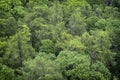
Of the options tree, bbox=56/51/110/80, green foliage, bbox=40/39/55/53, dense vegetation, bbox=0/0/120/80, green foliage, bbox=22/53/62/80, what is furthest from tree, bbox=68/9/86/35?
green foliage, bbox=22/53/62/80

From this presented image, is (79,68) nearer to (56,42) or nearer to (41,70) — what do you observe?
(41,70)

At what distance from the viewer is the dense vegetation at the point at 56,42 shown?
33219 mm

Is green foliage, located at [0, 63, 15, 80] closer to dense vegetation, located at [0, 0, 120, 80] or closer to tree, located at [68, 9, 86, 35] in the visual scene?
dense vegetation, located at [0, 0, 120, 80]

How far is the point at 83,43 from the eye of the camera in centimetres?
3809

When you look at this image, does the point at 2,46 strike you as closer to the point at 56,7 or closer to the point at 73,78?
the point at 73,78

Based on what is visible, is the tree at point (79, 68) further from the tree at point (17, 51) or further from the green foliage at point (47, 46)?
the tree at point (17, 51)

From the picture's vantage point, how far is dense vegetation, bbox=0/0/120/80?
1308 inches

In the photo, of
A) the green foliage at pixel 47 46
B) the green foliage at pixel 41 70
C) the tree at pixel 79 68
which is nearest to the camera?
the green foliage at pixel 41 70

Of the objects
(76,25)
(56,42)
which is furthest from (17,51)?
(76,25)

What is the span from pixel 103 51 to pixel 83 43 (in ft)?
10.2

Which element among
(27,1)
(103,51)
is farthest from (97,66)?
(27,1)

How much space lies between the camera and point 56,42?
127 ft

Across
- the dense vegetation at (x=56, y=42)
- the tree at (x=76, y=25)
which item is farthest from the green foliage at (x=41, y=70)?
the tree at (x=76, y=25)

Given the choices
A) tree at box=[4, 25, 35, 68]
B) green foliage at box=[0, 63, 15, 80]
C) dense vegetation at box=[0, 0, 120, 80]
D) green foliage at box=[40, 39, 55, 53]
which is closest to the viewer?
green foliage at box=[0, 63, 15, 80]
